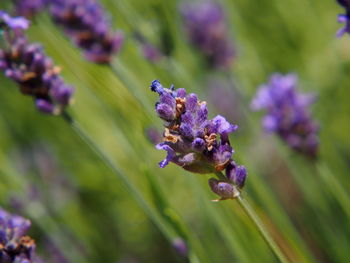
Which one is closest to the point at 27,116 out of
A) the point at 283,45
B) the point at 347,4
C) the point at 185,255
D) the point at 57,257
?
the point at 57,257

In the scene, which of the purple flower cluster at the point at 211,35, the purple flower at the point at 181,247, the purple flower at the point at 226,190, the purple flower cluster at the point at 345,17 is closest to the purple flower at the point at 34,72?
the purple flower at the point at 181,247

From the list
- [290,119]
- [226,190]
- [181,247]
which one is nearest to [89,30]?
[290,119]

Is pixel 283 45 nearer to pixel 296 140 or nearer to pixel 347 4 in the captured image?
pixel 296 140

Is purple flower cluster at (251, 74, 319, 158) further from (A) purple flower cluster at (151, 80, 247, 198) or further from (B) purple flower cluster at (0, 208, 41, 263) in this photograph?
(B) purple flower cluster at (0, 208, 41, 263)

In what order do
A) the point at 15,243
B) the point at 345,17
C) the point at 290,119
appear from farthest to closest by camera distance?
the point at 290,119 < the point at 345,17 < the point at 15,243

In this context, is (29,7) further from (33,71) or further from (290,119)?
(290,119)

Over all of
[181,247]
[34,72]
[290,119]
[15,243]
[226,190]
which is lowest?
[15,243]
